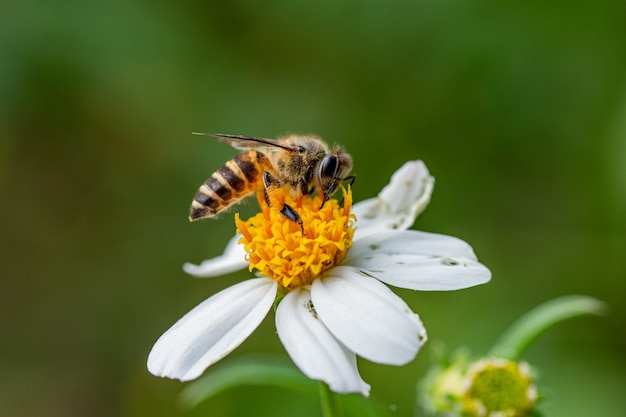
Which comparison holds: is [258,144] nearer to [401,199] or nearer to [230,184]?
[230,184]

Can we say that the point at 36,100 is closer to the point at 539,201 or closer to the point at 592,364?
the point at 539,201

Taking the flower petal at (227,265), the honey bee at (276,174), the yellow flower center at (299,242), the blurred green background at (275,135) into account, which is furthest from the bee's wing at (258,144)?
the blurred green background at (275,135)

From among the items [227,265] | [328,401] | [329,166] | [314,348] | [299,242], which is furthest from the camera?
[227,265]

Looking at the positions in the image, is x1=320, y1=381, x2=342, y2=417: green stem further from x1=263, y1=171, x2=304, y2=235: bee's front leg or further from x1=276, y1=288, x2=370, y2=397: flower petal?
x1=263, y1=171, x2=304, y2=235: bee's front leg

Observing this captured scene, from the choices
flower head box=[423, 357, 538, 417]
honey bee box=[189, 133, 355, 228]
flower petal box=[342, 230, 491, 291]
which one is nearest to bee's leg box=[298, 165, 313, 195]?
honey bee box=[189, 133, 355, 228]

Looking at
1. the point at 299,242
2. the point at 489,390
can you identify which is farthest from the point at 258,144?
the point at 489,390

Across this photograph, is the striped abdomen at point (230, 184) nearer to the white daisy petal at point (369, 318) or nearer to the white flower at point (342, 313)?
the white flower at point (342, 313)

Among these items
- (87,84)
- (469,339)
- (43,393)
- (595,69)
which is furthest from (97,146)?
(595,69)
